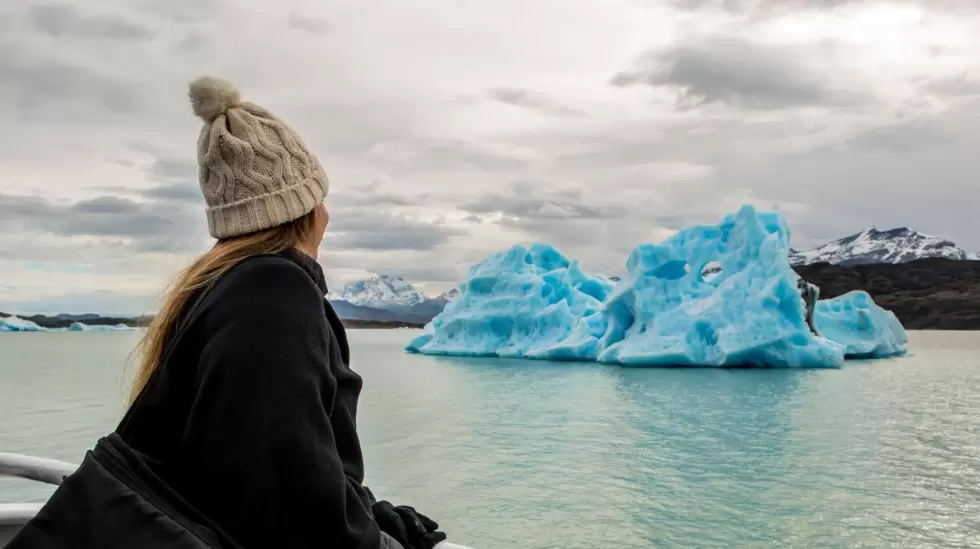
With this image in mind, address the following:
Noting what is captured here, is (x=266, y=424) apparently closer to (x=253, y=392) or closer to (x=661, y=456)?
(x=253, y=392)

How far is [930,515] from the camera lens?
20.8ft

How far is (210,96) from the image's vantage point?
50.7 inches

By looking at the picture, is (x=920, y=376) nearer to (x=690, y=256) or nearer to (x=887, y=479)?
(x=690, y=256)

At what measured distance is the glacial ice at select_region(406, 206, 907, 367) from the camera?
1994 cm

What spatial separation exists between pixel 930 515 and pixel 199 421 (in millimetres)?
6883

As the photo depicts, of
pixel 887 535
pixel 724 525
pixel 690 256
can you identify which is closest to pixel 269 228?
pixel 724 525

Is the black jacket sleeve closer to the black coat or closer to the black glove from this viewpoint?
the black coat

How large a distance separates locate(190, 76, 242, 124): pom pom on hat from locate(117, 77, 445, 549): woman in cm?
5

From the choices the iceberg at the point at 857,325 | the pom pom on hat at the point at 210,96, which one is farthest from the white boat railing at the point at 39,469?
the iceberg at the point at 857,325

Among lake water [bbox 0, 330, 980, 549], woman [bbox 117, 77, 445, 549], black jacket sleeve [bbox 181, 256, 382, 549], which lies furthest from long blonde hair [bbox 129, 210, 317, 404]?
lake water [bbox 0, 330, 980, 549]

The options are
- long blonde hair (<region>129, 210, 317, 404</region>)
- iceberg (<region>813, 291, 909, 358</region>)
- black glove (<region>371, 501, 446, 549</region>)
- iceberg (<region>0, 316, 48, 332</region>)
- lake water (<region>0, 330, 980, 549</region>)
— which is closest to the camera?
long blonde hair (<region>129, 210, 317, 404</region>)

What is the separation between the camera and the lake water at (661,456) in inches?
235

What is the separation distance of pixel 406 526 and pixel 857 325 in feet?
97.3

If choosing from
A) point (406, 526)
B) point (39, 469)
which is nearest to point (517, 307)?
point (39, 469)
